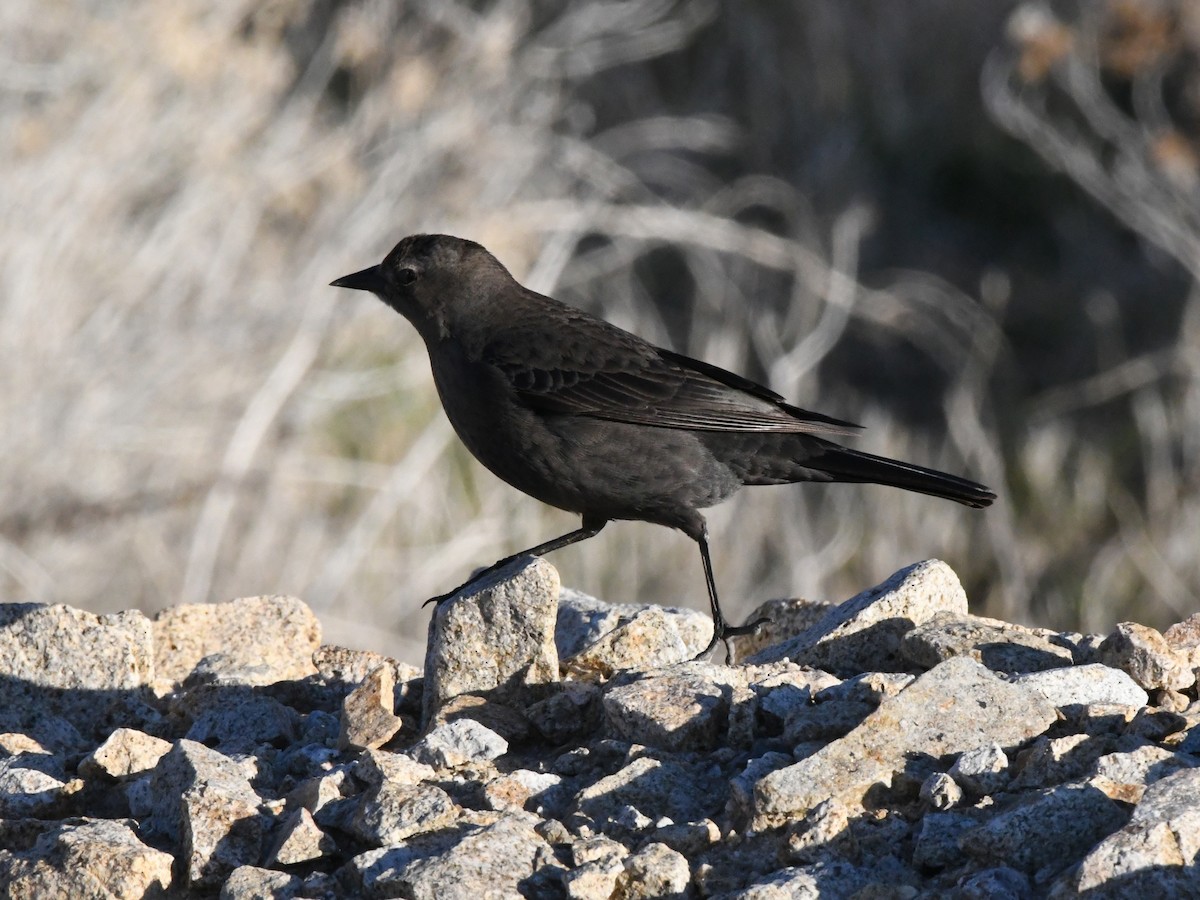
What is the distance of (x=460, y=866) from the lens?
3.10 m

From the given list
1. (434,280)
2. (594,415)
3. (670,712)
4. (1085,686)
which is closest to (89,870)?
(670,712)

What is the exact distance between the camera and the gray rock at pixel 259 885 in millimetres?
3234

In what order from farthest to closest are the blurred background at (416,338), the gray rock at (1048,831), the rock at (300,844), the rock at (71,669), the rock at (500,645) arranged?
the blurred background at (416,338), the rock at (71,669), the rock at (500,645), the rock at (300,844), the gray rock at (1048,831)

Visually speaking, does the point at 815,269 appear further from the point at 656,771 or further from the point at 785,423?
the point at 656,771

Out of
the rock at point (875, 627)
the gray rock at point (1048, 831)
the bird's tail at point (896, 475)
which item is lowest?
the gray rock at point (1048, 831)

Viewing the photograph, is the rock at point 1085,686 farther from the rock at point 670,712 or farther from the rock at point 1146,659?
the rock at point 670,712

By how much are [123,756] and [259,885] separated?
800 millimetres

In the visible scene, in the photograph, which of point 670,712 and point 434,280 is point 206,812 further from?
point 434,280

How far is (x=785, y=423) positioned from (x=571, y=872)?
263 centimetres

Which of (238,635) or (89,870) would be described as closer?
(89,870)

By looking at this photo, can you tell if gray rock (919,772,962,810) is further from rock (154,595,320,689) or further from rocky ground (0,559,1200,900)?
rock (154,595,320,689)

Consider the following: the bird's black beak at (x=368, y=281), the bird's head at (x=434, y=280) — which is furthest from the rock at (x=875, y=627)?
the bird's black beak at (x=368, y=281)

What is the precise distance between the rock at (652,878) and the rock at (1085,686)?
1.00 meters

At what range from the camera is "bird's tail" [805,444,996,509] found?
5414 mm
